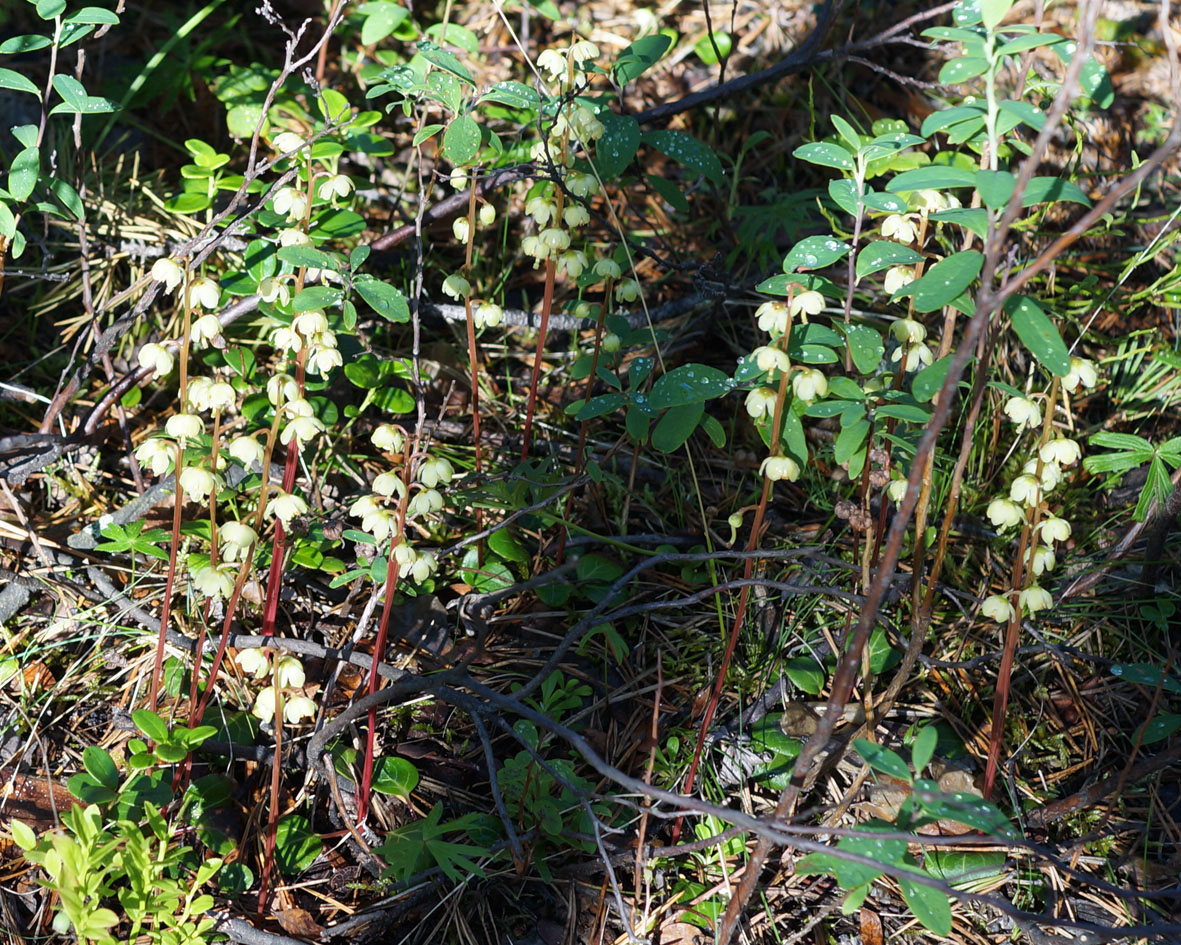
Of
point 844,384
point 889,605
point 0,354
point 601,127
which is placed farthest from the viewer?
point 0,354

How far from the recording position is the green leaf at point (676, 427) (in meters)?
1.93

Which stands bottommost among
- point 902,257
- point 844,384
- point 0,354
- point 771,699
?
point 771,699

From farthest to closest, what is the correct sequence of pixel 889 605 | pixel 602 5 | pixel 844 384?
1. pixel 602 5
2. pixel 889 605
3. pixel 844 384

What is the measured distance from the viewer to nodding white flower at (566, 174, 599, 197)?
213 centimetres

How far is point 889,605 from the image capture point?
2.29 m

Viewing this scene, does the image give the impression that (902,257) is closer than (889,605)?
Yes

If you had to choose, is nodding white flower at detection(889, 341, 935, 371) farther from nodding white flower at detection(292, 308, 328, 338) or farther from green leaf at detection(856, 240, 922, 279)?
nodding white flower at detection(292, 308, 328, 338)

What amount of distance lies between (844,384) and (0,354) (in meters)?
2.38

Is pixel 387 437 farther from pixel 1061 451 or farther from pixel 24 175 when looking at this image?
pixel 1061 451

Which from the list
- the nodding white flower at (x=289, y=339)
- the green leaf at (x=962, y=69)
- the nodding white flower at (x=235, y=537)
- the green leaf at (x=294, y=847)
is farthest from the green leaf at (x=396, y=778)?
the green leaf at (x=962, y=69)

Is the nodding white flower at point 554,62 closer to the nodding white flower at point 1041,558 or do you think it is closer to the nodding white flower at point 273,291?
the nodding white flower at point 273,291

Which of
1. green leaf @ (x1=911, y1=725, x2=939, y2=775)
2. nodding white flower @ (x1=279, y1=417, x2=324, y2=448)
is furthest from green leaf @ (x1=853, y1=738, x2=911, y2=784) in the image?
nodding white flower @ (x1=279, y1=417, x2=324, y2=448)

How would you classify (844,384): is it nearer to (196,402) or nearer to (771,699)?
(771,699)

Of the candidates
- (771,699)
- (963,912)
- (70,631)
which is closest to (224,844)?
(70,631)
